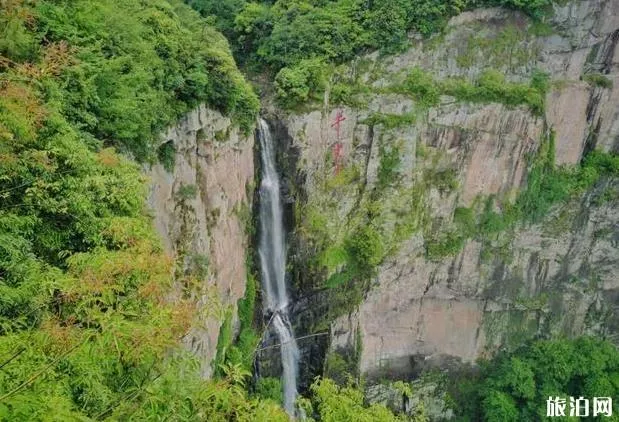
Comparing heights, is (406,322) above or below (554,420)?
above

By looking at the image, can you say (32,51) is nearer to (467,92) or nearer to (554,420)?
(467,92)

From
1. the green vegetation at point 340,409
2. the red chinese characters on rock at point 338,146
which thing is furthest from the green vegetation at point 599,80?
the green vegetation at point 340,409

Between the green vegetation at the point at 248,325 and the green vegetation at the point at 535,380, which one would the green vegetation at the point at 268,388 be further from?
the green vegetation at the point at 535,380

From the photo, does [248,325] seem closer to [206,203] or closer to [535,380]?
[206,203]

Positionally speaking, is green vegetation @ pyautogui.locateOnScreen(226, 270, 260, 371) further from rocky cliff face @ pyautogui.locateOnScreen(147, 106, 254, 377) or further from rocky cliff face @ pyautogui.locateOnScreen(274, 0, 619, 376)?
rocky cliff face @ pyautogui.locateOnScreen(274, 0, 619, 376)

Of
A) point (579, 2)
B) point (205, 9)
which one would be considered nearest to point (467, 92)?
point (579, 2)

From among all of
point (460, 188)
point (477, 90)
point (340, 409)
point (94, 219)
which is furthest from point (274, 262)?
point (340, 409)
